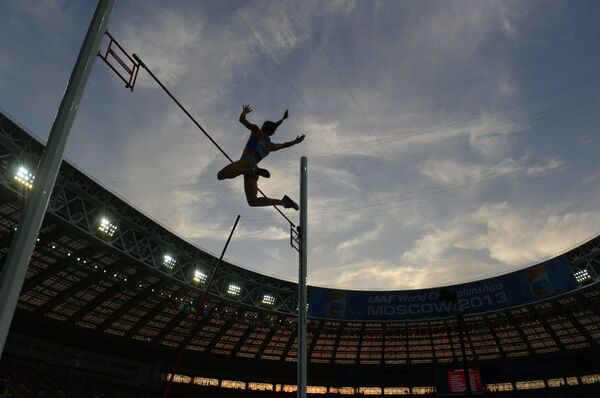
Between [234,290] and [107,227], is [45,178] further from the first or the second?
[234,290]

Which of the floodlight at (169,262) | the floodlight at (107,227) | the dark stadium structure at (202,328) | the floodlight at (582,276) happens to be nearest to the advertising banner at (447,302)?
the floodlight at (582,276)

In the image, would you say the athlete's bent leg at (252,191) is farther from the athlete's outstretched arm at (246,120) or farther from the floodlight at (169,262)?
the floodlight at (169,262)

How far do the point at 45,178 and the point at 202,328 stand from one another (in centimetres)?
3302

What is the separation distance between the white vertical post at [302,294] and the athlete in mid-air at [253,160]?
1.03 m

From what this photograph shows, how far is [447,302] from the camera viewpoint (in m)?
30.2

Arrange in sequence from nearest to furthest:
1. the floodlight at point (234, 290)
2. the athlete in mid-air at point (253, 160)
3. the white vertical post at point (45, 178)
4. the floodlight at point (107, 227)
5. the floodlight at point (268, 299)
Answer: the white vertical post at point (45, 178)
the athlete in mid-air at point (253, 160)
the floodlight at point (107, 227)
the floodlight at point (234, 290)
the floodlight at point (268, 299)

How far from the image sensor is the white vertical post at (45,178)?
12.0 feet

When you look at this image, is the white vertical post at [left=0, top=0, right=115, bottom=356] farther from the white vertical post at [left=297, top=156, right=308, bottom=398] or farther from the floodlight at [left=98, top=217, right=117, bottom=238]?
the floodlight at [left=98, top=217, right=117, bottom=238]

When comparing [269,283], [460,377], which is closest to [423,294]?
[460,377]

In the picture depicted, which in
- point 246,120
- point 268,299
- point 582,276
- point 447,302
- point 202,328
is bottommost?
point 246,120

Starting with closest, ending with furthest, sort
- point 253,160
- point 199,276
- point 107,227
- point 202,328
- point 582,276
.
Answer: point 253,160 → point 107,227 → point 582,276 → point 199,276 → point 202,328

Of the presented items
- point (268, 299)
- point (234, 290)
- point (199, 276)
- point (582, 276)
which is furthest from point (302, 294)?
point (582, 276)

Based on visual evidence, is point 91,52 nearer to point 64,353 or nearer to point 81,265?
point 81,265

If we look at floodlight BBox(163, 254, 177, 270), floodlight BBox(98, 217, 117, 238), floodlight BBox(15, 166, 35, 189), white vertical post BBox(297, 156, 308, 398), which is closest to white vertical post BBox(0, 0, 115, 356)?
white vertical post BBox(297, 156, 308, 398)
